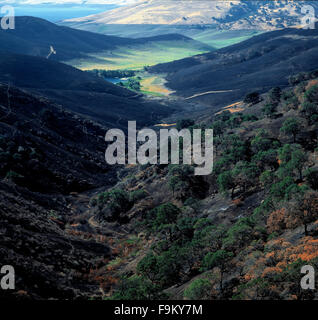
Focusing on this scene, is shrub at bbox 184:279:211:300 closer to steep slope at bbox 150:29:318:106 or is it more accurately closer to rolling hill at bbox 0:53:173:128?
rolling hill at bbox 0:53:173:128

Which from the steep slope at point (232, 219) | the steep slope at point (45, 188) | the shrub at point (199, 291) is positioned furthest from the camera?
the steep slope at point (45, 188)

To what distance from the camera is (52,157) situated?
61.9 metres

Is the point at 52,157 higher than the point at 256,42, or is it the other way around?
the point at 256,42

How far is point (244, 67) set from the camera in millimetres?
150250

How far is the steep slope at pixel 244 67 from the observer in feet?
419

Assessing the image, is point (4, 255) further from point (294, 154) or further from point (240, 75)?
point (240, 75)

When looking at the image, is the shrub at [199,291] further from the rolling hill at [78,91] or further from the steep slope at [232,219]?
the rolling hill at [78,91]

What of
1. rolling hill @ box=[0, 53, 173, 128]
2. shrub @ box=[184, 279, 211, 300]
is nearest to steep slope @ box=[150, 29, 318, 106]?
rolling hill @ box=[0, 53, 173, 128]

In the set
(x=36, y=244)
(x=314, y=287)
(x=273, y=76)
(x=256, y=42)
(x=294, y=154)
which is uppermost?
(x=256, y=42)

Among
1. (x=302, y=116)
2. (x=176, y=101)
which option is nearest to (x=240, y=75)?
(x=176, y=101)

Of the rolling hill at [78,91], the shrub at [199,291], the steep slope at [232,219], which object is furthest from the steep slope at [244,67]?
the shrub at [199,291]

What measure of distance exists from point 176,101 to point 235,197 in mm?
89765

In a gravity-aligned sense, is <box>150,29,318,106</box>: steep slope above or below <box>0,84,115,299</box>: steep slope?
above

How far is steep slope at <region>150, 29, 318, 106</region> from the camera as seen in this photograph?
5025 inches
